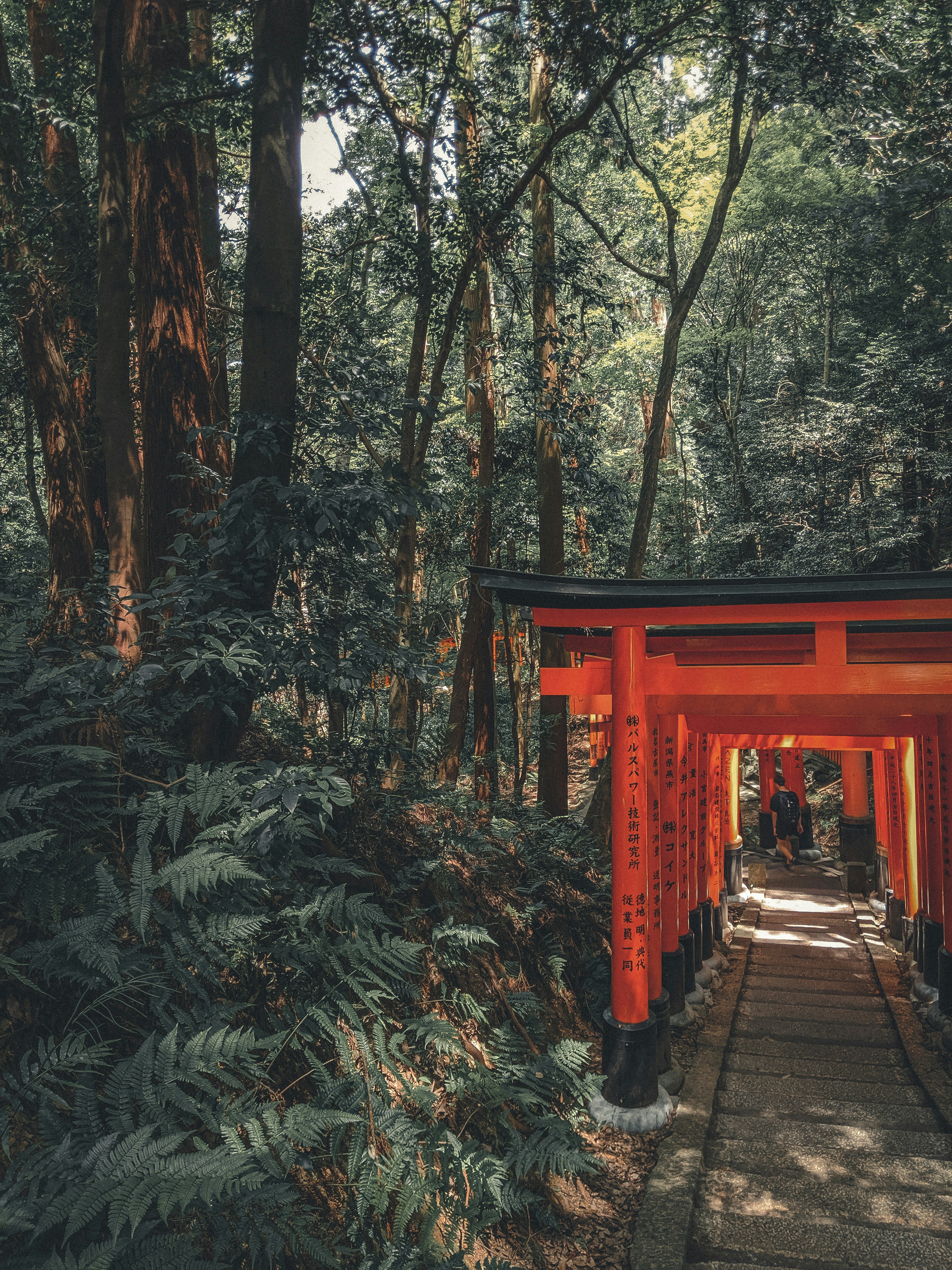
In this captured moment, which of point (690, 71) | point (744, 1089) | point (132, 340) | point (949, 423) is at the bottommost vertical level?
point (744, 1089)

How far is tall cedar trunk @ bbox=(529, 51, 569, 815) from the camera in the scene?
366 inches

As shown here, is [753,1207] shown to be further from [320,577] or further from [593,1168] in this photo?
[320,577]

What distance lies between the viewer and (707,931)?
923 cm

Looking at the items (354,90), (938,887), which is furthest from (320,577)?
(938,887)

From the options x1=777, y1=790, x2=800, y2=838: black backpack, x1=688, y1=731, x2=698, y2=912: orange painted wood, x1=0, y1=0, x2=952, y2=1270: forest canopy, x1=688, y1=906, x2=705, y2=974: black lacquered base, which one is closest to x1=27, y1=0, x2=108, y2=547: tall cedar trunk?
x1=0, y1=0, x2=952, y2=1270: forest canopy

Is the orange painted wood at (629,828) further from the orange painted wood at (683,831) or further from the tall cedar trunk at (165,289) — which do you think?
the tall cedar trunk at (165,289)

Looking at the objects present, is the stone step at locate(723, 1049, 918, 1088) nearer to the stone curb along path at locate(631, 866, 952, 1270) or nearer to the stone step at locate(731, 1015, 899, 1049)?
the stone curb along path at locate(631, 866, 952, 1270)

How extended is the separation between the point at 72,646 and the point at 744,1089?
5633mm

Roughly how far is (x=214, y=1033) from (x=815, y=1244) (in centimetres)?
338

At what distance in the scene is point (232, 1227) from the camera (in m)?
2.37

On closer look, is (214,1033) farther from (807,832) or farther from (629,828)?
(807,832)

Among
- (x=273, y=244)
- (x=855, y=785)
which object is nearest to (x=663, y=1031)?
(x=273, y=244)

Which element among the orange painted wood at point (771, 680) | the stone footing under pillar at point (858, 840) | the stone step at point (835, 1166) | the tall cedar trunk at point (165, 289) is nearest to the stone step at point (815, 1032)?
the stone step at point (835, 1166)

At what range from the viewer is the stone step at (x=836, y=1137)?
16.5ft
